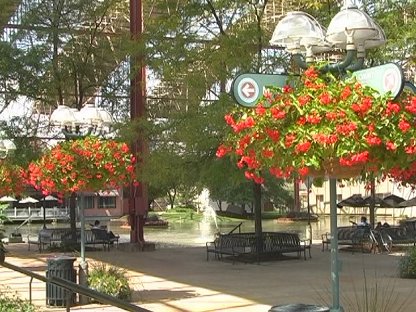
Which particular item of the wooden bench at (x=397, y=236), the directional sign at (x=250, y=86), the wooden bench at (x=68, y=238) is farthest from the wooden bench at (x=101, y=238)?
the directional sign at (x=250, y=86)

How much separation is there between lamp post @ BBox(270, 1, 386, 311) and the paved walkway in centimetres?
246

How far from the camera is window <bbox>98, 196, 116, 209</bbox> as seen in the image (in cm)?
7944

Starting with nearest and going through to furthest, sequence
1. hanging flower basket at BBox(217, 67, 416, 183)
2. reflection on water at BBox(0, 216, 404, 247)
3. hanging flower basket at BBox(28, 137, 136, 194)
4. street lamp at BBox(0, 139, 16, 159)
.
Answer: hanging flower basket at BBox(217, 67, 416, 183) → hanging flower basket at BBox(28, 137, 136, 194) → street lamp at BBox(0, 139, 16, 159) → reflection on water at BBox(0, 216, 404, 247)

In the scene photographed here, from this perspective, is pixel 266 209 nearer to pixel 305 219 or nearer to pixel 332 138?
pixel 305 219

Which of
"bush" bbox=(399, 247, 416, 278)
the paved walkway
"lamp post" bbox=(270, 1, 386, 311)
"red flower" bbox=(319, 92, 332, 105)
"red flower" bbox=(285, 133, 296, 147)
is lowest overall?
the paved walkway

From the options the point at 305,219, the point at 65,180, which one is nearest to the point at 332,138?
the point at 65,180

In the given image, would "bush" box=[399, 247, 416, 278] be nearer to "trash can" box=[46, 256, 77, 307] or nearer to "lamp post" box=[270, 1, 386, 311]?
"trash can" box=[46, 256, 77, 307]

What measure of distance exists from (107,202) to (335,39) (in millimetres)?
76144

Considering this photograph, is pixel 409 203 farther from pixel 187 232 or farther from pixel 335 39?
pixel 335 39

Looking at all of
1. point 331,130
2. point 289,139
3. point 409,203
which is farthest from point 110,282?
point 409,203

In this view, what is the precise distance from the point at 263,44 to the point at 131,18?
801 centimetres

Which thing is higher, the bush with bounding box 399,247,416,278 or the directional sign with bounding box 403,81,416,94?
the directional sign with bounding box 403,81,416,94

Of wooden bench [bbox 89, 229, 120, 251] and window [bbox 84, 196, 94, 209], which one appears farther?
window [bbox 84, 196, 94, 209]

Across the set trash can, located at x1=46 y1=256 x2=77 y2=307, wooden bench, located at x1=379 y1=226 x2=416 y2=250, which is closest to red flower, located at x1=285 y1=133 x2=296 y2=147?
trash can, located at x1=46 y1=256 x2=77 y2=307
